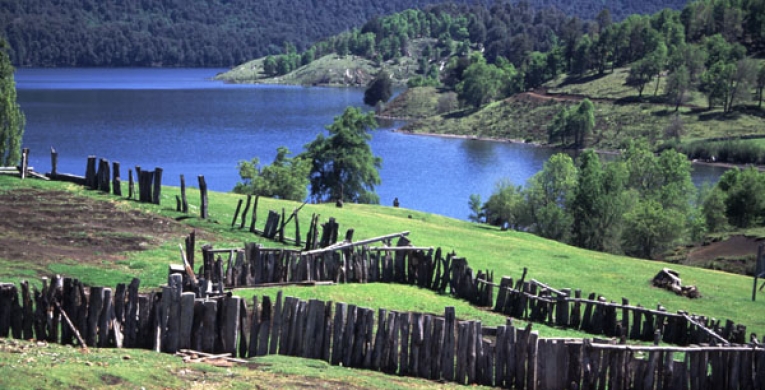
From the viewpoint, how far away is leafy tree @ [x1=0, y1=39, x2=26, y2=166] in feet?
204

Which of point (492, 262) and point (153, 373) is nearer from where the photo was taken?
point (153, 373)

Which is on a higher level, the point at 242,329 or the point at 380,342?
the point at 242,329

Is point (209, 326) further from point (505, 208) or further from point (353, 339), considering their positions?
point (505, 208)

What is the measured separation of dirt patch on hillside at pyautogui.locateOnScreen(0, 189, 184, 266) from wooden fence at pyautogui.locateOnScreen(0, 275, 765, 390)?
8.57 metres

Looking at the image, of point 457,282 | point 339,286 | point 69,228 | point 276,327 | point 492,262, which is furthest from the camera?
point 492,262

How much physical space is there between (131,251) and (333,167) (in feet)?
177

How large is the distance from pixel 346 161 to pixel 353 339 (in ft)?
205

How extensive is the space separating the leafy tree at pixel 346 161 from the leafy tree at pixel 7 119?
95.4 feet

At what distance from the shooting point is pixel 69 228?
37.2 m

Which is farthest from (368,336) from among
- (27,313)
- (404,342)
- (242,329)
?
(27,313)

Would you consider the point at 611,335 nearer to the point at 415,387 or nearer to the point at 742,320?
the point at 742,320

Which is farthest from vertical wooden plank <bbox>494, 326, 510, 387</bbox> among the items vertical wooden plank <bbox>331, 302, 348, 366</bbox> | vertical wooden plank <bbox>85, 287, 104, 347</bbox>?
vertical wooden plank <bbox>85, 287, 104, 347</bbox>

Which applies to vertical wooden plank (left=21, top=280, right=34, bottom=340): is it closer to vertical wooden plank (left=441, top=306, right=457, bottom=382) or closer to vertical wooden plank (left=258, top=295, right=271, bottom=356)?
vertical wooden plank (left=258, top=295, right=271, bottom=356)

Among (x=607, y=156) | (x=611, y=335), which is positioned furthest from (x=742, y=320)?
(x=607, y=156)
